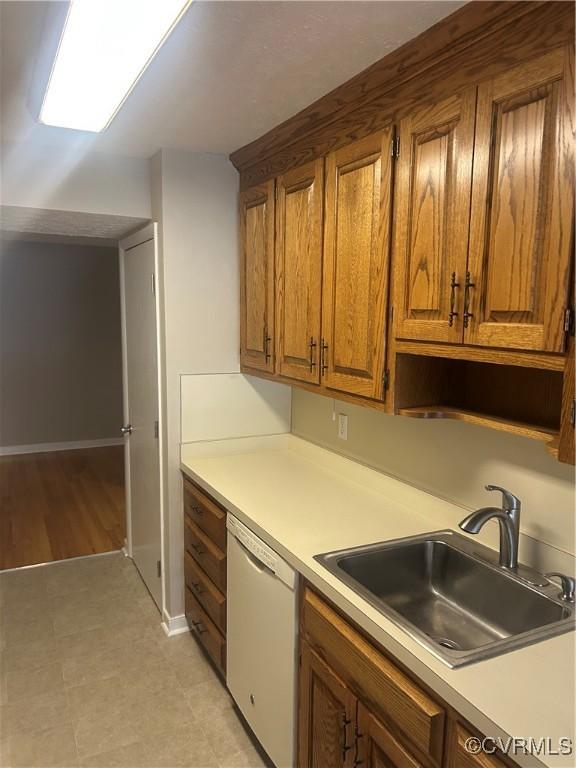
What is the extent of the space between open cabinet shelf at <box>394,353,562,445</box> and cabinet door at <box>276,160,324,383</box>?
474 millimetres

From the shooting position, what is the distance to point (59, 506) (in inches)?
181

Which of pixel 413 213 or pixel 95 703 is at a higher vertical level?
pixel 413 213

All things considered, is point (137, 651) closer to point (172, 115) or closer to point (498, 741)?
point (498, 741)

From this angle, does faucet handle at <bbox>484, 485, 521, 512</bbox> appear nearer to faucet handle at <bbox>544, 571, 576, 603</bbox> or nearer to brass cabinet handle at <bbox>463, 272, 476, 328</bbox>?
faucet handle at <bbox>544, 571, 576, 603</bbox>

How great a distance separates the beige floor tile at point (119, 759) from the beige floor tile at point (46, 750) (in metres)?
0.05

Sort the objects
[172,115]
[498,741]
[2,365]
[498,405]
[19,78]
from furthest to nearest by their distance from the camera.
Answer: [2,365] → [172,115] → [19,78] → [498,405] → [498,741]

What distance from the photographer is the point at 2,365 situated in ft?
20.3

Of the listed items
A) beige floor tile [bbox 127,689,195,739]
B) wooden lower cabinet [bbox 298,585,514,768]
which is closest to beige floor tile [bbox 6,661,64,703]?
beige floor tile [bbox 127,689,195,739]

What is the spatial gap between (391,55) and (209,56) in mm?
525

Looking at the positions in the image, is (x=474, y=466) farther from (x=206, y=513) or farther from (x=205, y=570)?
(x=205, y=570)

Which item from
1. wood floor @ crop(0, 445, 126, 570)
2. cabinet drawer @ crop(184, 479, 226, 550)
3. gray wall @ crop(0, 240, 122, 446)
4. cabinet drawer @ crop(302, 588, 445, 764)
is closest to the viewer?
cabinet drawer @ crop(302, 588, 445, 764)

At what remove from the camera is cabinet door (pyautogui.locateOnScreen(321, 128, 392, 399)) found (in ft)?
5.58

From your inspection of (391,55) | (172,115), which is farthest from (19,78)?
(391,55)

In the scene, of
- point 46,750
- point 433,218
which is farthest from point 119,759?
point 433,218
